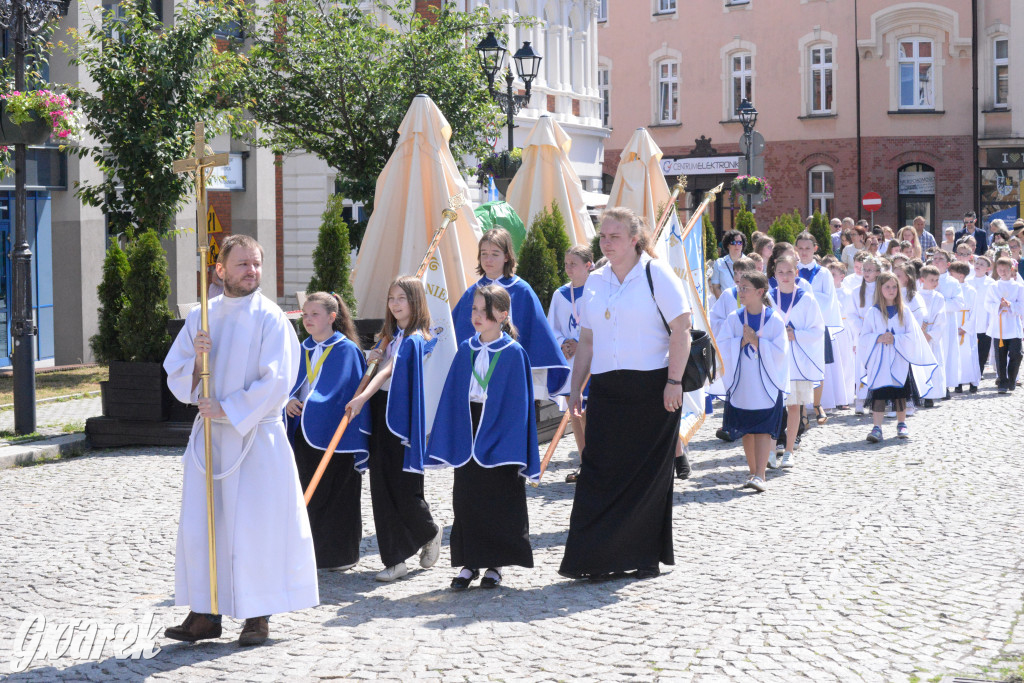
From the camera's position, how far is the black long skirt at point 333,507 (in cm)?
738

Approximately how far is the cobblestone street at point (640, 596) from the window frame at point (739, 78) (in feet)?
118

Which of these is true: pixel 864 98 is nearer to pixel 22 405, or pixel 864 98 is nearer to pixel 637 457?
pixel 22 405

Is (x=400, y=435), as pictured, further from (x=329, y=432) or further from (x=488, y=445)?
(x=488, y=445)

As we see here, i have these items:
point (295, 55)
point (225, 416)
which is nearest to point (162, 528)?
point (225, 416)

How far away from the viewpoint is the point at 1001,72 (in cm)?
4147

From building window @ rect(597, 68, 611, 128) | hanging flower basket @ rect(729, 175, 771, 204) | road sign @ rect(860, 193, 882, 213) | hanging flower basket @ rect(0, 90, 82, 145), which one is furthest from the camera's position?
building window @ rect(597, 68, 611, 128)

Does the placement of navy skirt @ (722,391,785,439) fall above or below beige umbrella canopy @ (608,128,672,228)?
below

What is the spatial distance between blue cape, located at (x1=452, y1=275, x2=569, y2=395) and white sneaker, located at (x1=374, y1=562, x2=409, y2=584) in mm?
2011

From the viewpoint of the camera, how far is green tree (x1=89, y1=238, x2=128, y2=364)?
12.6m

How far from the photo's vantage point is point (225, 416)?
5.86m

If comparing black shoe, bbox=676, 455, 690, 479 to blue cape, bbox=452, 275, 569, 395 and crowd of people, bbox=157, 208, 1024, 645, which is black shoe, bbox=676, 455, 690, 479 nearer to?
crowd of people, bbox=157, 208, 1024, 645

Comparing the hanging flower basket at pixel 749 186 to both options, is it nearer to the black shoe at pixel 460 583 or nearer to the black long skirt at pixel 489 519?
the black long skirt at pixel 489 519

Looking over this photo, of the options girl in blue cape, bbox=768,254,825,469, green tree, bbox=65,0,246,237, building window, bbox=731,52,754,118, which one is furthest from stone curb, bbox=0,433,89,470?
building window, bbox=731,52,754,118

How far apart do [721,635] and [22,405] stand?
27.8 feet
